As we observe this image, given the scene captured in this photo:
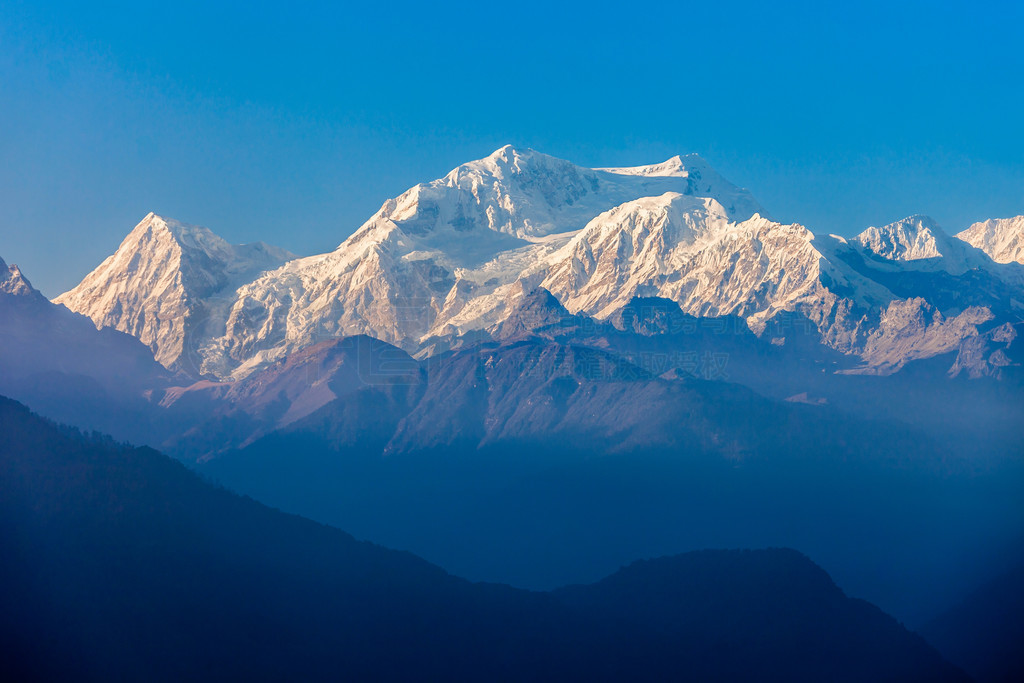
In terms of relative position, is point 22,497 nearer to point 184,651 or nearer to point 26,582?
point 26,582

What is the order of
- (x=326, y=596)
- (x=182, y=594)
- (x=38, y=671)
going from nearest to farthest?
(x=38, y=671) < (x=182, y=594) < (x=326, y=596)

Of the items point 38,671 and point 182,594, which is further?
point 182,594

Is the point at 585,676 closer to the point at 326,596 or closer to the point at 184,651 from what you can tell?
the point at 326,596

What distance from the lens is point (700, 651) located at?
19950cm

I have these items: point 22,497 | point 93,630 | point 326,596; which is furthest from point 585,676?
point 22,497

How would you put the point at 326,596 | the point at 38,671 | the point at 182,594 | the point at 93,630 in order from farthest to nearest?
the point at 326,596 → the point at 182,594 → the point at 93,630 → the point at 38,671

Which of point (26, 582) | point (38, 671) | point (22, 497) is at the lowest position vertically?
point (38, 671)

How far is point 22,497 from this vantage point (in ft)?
621

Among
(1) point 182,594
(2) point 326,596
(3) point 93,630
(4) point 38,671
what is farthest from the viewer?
(2) point 326,596

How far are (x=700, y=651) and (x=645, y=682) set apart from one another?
14053 mm

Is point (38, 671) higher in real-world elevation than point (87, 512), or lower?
lower

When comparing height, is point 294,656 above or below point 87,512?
below

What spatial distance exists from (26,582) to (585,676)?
2957 inches

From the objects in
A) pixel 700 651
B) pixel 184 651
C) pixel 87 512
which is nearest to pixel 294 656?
pixel 184 651
